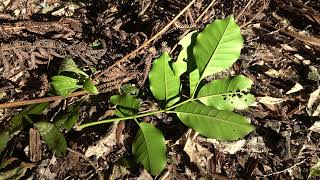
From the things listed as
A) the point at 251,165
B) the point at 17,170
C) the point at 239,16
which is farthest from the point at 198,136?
the point at 17,170

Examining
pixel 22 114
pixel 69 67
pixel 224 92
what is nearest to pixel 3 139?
pixel 22 114

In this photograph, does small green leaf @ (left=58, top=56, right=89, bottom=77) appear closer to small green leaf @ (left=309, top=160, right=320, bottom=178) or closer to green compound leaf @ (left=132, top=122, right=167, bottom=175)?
green compound leaf @ (left=132, top=122, right=167, bottom=175)

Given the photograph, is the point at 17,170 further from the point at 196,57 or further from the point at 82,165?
the point at 196,57

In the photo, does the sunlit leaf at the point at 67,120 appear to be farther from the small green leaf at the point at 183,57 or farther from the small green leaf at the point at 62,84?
the small green leaf at the point at 183,57

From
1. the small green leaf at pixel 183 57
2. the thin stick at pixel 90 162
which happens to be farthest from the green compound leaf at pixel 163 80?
the thin stick at pixel 90 162

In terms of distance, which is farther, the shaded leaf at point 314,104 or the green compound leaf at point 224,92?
the shaded leaf at point 314,104
